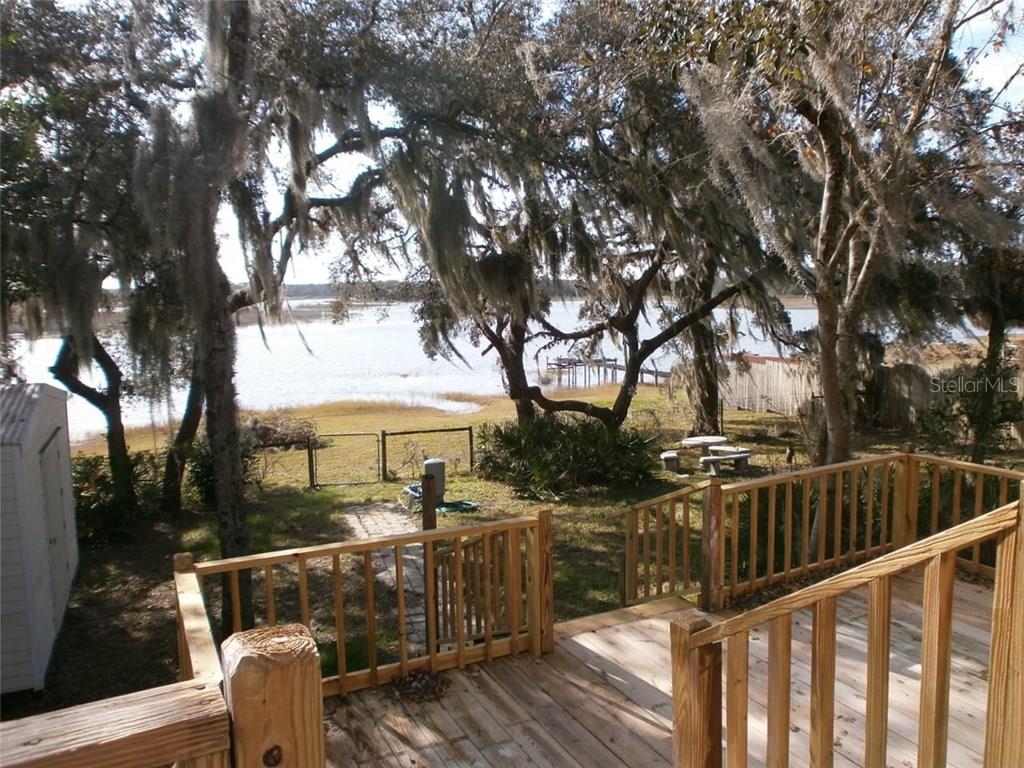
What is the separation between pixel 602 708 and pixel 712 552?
51.7 inches

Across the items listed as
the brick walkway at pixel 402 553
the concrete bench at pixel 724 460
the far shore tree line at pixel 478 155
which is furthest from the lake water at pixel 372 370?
the far shore tree line at pixel 478 155

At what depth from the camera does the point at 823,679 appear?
1.33 metres

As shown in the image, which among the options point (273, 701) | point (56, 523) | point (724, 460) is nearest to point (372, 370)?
point (724, 460)

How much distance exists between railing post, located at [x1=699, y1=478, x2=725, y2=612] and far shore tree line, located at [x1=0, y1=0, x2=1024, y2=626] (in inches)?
67.2

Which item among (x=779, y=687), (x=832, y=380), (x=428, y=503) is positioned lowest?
(x=428, y=503)

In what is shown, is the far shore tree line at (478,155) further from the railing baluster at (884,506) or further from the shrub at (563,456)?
the shrub at (563,456)

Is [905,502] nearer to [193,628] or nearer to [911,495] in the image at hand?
[911,495]

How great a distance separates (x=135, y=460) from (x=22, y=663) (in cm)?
509

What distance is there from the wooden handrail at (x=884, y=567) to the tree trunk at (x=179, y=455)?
8.42 metres

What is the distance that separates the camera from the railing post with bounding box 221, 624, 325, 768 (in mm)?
848

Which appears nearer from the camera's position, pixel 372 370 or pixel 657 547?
pixel 657 547

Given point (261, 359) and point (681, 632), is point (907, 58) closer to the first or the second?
point (681, 632)

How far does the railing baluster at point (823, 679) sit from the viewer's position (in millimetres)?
1321

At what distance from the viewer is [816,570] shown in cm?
456
